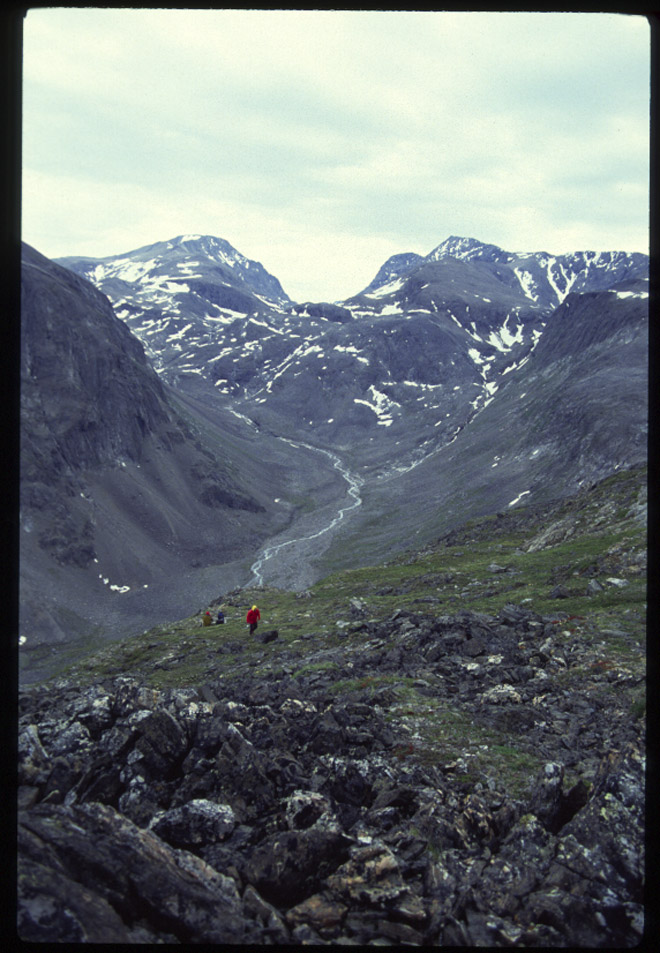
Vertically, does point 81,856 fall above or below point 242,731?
above

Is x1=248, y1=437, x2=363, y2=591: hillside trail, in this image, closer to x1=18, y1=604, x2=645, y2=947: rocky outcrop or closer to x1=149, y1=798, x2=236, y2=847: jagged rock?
x1=18, y1=604, x2=645, y2=947: rocky outcrop

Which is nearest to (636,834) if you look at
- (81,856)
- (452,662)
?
(81,856)

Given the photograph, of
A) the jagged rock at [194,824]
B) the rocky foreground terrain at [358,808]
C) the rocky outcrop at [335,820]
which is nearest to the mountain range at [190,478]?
the rocky foreground terrain at [358,808]

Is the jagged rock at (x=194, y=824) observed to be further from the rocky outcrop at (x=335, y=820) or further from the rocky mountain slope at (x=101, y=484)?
the rocky mountain slope at (x=101, y=484)

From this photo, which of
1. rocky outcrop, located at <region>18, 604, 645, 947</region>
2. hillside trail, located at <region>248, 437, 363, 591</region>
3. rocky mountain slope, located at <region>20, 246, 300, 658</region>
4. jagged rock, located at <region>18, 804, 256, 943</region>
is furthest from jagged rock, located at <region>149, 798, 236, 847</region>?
hillside trail, located at <region>248, 437, 363, 591</region>

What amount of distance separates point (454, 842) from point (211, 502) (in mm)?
142394

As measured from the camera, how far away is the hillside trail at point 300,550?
110062mm

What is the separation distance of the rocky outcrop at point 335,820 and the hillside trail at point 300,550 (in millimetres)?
89091

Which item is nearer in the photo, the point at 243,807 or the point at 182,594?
the point at 243,807

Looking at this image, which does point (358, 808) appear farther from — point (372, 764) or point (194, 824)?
point (194, 824)

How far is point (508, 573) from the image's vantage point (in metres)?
43.3

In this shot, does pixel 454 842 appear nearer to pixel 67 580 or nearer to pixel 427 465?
pixel 67 580

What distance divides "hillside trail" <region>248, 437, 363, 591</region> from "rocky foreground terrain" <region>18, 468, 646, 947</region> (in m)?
86.2

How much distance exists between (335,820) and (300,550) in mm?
119884
